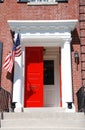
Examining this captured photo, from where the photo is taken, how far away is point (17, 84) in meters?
10.5

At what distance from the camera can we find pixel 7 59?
10312 mm

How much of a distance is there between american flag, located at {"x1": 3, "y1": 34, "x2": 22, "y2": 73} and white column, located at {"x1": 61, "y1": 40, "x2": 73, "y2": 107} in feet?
4.92

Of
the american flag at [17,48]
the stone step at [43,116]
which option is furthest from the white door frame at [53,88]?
the stone step at [43,116]

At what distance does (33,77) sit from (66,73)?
124cm

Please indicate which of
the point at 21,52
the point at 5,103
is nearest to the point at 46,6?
the point at 21,52

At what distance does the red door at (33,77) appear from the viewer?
11.0 metres

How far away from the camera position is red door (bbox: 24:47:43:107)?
10984 mm

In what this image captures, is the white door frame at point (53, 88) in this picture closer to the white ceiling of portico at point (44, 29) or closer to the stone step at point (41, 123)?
the white ceiling of portico at point (44, 29)

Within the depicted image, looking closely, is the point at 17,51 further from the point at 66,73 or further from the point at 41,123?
the point at 41,123

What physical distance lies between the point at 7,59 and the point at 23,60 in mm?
772

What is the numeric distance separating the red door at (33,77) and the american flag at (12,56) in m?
0.80

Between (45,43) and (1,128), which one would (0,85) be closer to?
(45,43)

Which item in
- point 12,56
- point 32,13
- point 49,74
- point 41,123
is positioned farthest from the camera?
point 49,74

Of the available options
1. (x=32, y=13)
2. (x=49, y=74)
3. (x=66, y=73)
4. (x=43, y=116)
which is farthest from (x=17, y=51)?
(x=43, y=116)
